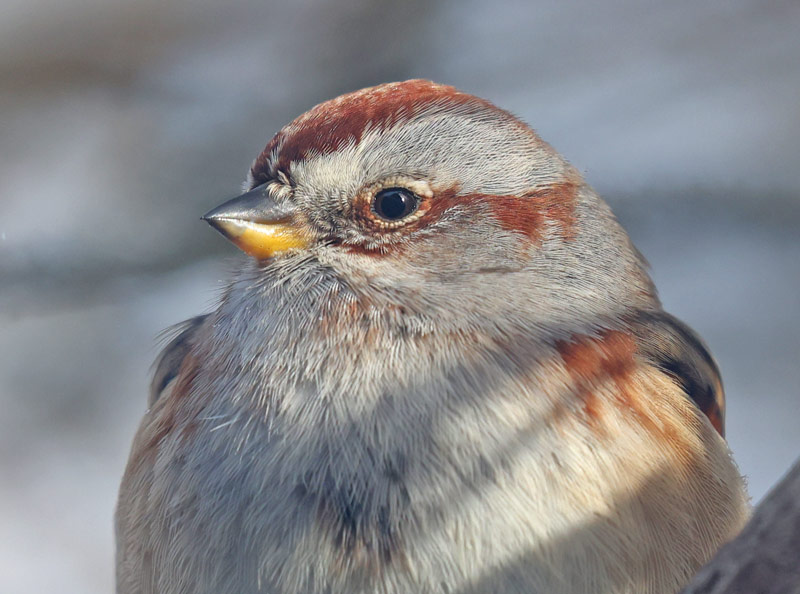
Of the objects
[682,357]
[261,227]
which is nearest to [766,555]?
[682,357]

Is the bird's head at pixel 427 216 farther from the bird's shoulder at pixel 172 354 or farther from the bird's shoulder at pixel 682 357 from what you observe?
the bird's shoulder at pixel 172 354

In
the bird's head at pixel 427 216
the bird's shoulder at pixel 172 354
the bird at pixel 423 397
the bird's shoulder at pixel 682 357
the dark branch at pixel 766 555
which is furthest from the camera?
the bird's shoulder at pixel 172 354

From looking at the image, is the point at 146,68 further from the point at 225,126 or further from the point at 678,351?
the point at 678,351

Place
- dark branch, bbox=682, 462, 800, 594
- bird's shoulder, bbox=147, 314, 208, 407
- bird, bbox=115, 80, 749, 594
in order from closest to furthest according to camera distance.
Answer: dark branch, bbox=682, 462, 800, 594
bird, bbox=115, 80, 749, 594
bird's shoulder, bbox=147, 314, 208, 407

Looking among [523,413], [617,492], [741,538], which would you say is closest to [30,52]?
[523,413]

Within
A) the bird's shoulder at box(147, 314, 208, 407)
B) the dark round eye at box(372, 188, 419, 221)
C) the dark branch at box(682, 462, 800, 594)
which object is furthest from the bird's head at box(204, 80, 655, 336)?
the dark branch at box(682, 462, 800, 594)

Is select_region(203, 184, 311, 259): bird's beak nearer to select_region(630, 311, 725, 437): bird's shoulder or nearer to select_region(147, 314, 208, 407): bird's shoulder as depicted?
select_region(147, 314, 208, 407): bird's shoulder

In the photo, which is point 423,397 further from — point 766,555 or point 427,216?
point 766,555

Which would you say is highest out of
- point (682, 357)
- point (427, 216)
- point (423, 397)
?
point (427, 216)

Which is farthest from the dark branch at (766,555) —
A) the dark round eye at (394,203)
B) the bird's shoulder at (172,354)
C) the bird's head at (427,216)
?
the bird's shoulder at (172,354)
